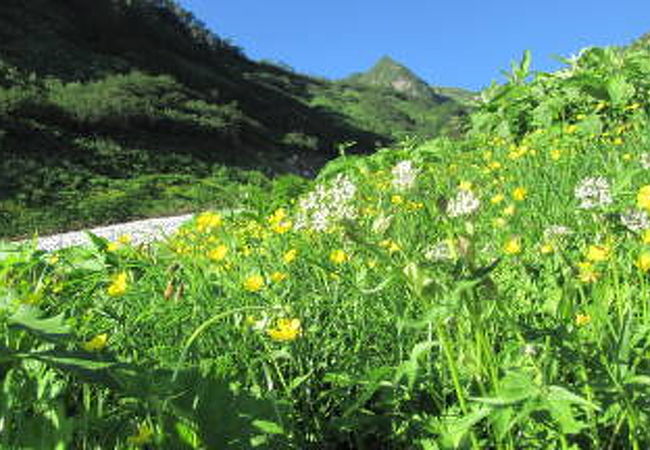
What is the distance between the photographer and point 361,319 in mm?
1957

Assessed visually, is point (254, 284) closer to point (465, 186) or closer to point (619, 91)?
point (465, 186)

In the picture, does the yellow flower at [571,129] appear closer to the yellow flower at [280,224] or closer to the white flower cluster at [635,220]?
the yellow flower at [280,224]

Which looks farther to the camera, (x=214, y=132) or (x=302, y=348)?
(x=214, y=132)

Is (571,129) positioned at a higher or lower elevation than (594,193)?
higher

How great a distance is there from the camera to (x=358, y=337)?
6.47ft

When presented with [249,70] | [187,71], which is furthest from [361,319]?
[249,70]

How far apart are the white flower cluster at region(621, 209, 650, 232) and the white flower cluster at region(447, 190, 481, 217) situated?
0.43 meters

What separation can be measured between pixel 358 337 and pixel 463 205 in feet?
2.64

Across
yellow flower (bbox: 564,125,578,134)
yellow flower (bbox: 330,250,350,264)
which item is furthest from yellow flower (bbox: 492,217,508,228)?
yellow flower (bbox: 564,125,578,134)

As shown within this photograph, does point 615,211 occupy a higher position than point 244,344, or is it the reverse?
point 615,211

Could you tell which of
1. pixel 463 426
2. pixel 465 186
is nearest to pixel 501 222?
pixel 465 186

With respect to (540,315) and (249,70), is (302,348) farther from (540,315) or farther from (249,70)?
(249,70)

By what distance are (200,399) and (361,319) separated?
70 centimetres

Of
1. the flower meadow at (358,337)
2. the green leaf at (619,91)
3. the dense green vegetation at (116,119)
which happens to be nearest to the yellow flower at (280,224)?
the flower meadow at (358,337)
